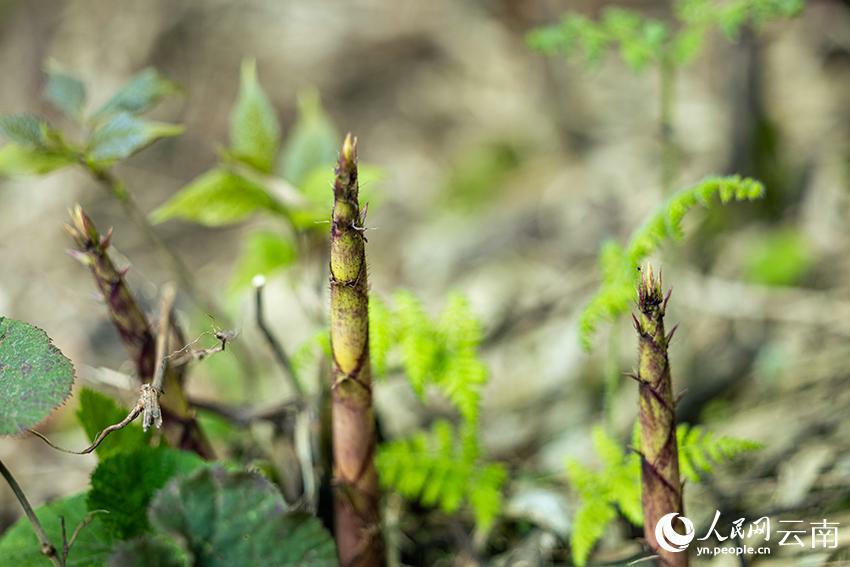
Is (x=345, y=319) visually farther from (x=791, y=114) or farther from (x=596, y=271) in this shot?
(x=791, y=114)

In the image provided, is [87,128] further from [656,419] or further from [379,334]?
[656,419]

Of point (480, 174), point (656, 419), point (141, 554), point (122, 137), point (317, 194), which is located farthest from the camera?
point (480, 174)

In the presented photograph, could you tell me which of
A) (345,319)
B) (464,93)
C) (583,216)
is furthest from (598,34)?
(464,93)

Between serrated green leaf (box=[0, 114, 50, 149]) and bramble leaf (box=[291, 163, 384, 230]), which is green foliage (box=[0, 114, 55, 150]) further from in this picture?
bramble leaf (box=[291, 163, 384, 230])

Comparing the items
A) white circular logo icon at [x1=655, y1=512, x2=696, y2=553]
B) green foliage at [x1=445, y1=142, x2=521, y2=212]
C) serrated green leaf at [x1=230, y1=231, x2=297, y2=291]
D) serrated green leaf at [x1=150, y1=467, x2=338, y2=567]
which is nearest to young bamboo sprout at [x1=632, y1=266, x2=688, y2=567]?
white circular logo icon at [x1=655, y1=512, x2=696, y2=553]

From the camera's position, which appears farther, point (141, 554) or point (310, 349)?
point (310, 349)

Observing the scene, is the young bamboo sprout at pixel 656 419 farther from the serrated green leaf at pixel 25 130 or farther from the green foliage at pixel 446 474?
the serrated green leaf at pixel 25 130

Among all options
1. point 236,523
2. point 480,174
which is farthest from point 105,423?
point 480,174
